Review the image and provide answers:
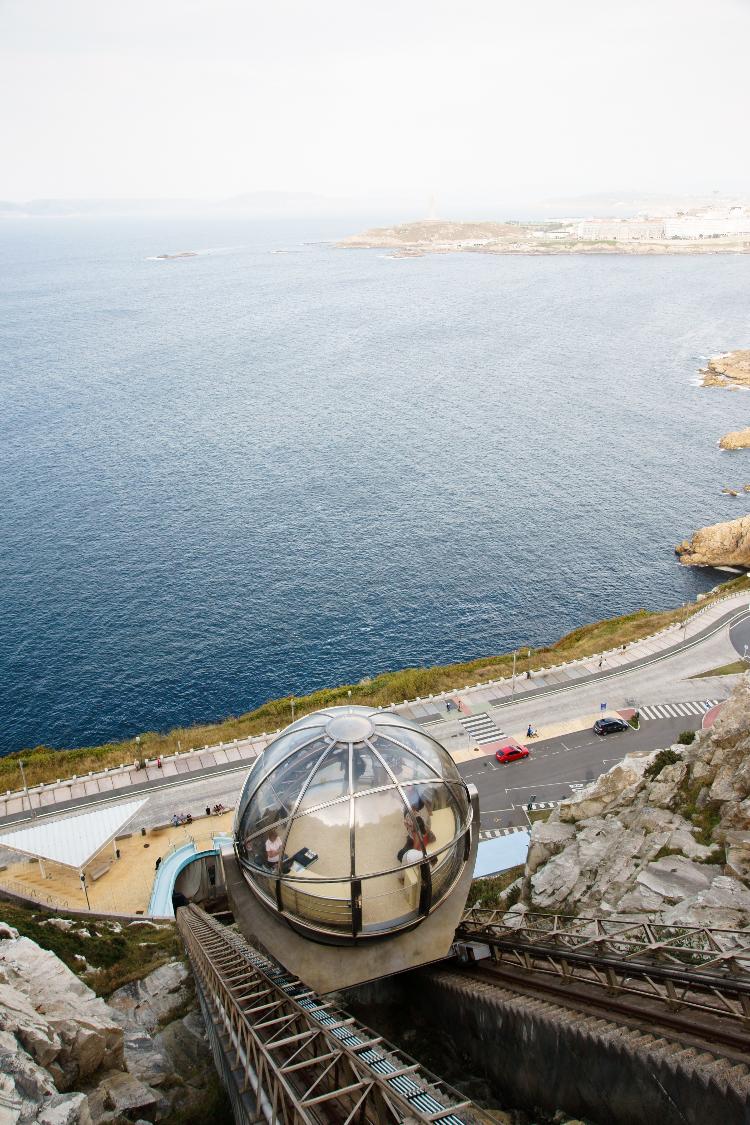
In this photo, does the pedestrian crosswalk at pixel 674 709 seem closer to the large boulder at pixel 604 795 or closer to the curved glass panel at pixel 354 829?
the large boulder at pixel 604 795

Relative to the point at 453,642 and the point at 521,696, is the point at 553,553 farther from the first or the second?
the point at 521,696

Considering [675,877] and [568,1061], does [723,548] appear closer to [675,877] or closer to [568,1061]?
[675,877]

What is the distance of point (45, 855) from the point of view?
34781 mm

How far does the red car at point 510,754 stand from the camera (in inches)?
1786

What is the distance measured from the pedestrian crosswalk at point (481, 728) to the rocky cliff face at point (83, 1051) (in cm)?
2889

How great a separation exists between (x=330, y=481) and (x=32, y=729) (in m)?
50.4

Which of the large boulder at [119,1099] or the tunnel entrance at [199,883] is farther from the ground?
the large boulder at [119,1099]

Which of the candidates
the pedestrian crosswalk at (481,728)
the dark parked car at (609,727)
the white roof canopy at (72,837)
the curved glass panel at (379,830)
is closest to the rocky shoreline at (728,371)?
the dark parked car at (609,727)

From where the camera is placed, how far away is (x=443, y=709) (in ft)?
168

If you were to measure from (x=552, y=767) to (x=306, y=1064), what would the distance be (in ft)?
120

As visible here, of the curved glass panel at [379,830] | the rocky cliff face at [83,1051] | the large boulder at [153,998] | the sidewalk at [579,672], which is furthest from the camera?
the sidewalk at [579,672]

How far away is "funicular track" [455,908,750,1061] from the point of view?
36.2 feet

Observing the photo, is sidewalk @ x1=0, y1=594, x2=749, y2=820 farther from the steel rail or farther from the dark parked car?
the steel rail

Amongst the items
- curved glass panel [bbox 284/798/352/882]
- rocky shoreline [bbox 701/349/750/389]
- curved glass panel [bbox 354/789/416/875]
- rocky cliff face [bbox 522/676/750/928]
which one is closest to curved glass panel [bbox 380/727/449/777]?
curved glass panel [bbox 354/789/416/875]
